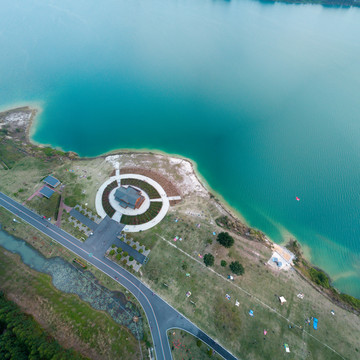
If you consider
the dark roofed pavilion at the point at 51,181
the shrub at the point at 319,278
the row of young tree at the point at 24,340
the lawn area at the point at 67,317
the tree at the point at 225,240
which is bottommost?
the lawn area at the point at 67,317

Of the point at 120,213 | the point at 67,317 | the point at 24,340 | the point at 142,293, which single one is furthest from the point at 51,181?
the point at 142,293

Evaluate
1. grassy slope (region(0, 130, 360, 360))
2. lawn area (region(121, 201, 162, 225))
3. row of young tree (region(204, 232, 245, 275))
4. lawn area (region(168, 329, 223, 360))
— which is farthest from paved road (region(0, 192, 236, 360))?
row of young tree (region(204, 232, 245, 275))

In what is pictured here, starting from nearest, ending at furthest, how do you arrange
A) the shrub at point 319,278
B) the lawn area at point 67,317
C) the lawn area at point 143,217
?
1. the lawn area at point 67,317
2. the shrub at point 319,278
3. the lawn area at point 143,217

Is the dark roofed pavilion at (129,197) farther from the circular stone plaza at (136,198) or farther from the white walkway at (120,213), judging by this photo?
the white walkway at (120,213)

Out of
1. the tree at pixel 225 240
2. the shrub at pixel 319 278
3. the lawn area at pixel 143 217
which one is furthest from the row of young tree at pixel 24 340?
the shrub at pixel 319 278

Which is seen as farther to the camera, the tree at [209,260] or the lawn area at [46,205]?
the lawn area at [46,205]

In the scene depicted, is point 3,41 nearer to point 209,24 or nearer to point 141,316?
point 209,24

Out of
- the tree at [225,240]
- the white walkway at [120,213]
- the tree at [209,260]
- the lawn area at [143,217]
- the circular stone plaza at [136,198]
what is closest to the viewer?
the tree at [209,260]
